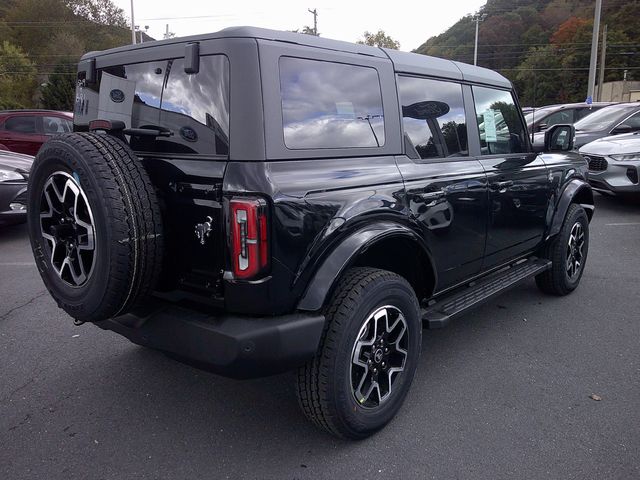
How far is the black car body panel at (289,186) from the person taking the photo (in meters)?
2.22

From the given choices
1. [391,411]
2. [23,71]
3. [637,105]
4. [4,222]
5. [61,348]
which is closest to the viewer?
[391,411]

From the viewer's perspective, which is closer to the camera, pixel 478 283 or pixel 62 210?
pixel 62 210

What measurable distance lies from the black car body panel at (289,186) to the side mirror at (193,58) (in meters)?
0.03

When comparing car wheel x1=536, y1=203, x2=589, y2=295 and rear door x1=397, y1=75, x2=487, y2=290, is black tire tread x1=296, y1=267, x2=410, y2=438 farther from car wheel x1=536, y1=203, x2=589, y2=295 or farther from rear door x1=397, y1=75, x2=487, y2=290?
car wheel x1=536, y1=203, x2=589, y2=295

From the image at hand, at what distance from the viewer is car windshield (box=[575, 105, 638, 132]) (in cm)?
1055

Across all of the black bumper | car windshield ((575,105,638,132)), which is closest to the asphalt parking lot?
the black bumper

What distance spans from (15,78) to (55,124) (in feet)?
121

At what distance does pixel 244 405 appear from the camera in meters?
2.99

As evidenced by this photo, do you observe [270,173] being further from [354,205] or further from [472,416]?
[472,416]

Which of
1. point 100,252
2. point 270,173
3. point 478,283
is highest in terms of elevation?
point 270,173

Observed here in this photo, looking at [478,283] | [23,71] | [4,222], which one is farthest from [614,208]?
[23,71]

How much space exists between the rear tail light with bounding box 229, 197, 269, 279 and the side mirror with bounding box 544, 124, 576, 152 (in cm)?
313

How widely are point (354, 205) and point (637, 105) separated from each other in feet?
34.4

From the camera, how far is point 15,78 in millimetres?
41062
